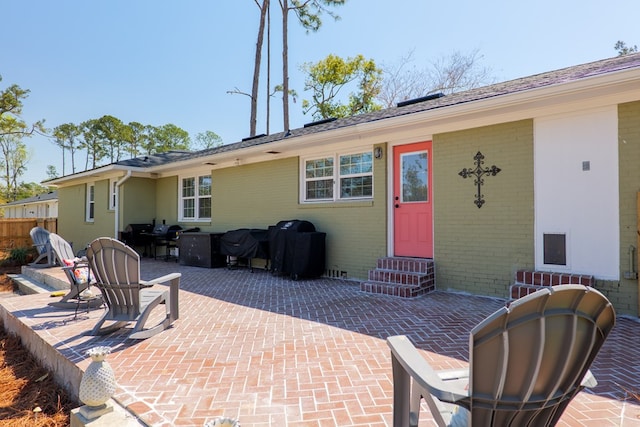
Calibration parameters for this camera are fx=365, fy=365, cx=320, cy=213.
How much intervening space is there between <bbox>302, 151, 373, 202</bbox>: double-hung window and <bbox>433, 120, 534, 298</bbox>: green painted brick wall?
1.47 meters

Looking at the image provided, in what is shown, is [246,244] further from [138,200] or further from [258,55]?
[258,55]

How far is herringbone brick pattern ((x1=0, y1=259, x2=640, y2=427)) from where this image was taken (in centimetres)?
230

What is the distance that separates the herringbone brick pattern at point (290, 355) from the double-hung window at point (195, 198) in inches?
218

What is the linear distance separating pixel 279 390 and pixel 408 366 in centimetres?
139

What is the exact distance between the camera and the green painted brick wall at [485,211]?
17.5ft

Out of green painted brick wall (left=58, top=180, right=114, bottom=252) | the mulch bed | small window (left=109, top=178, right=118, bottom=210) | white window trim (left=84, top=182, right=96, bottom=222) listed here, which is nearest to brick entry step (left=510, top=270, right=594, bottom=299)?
the mulch bed

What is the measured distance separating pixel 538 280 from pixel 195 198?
9279 millimetres

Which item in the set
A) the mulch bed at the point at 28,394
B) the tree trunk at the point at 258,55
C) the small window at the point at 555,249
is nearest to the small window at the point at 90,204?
the tree trunk at the point at 258,55

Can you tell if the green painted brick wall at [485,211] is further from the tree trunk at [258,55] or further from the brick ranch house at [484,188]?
the tree trunk at [258,55]

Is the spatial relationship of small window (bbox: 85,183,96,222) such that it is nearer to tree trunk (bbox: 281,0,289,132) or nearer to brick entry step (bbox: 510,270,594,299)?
tree trunk (bbox: 281,0,289,132)

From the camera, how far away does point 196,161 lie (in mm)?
10055

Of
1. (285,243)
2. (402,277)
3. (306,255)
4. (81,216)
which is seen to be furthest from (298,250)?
(81,216)

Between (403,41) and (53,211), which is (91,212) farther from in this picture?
(53,211)

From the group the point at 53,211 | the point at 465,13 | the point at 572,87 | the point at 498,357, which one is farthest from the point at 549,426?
the point at 53,211
